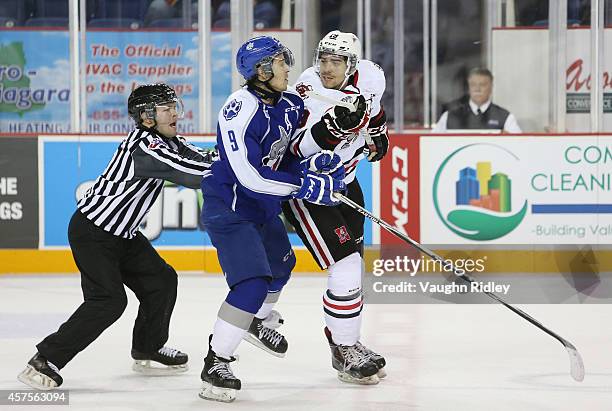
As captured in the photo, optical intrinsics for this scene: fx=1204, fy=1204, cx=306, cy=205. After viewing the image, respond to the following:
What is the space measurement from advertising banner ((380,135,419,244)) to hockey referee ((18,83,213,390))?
10.1 ft

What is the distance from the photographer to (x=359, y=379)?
12.8 feet

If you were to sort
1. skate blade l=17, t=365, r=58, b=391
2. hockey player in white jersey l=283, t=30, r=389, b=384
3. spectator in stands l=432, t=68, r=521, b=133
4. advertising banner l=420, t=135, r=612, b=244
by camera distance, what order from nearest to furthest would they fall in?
skate blade l=17, t=365, r=58, b=391, hockey player in white jersey l=283, t=30, r=389, b=384, advertising banner l=420, t=135, r=612, b=244, spectator in stands l=432, t=68, r=521, b=133

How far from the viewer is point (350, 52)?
389 cm

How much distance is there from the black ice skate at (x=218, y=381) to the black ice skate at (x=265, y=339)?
544mm

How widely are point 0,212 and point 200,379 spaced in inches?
134

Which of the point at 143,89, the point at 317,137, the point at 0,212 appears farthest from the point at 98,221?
the point at 0,212

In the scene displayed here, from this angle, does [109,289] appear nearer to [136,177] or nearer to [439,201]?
[136,177]

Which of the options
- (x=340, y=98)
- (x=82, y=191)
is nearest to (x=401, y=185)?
(x=82, y=191)

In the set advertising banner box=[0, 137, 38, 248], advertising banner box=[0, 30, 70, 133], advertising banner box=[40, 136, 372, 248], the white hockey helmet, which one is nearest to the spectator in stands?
advertising banner box=[40, 136, 372, 248]

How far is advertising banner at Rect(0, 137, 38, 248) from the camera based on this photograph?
7.05 metres

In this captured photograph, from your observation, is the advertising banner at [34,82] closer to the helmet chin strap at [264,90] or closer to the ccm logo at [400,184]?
the ccm logo at [400,184]

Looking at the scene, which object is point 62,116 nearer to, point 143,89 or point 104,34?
point 104,34

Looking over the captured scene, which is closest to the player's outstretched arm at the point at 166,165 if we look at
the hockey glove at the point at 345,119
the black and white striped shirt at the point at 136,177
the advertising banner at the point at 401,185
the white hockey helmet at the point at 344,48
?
the black and white striped shirt at the point at 136,177

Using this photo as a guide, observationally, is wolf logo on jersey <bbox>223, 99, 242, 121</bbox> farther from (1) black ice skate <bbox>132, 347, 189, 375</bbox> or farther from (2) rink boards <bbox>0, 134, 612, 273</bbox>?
(2) rink boards <bbox>0, 134, 612, 273</bbox>
